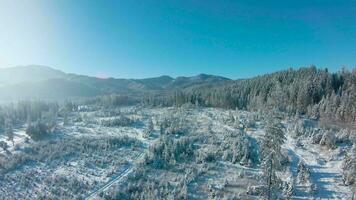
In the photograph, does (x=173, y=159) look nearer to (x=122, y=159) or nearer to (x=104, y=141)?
(x=122, y=159)

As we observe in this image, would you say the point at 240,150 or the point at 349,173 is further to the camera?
the point at 240,150

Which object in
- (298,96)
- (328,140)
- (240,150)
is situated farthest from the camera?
(298,96)

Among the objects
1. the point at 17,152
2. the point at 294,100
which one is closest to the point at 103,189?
the point at 17,152

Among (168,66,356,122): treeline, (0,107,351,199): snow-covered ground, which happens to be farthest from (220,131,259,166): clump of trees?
(168,66,356,122): treeline

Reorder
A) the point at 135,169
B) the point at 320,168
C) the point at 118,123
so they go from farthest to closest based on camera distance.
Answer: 1. the point at 118,123
2. the point at 135,169
3. the point at 320,168

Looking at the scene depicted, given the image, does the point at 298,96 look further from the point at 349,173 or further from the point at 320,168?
the point at 349,173

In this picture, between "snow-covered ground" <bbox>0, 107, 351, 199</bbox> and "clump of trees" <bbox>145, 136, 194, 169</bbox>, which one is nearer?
"snow-covered ground" <bbox>0, 107, 351, 199</bbox>

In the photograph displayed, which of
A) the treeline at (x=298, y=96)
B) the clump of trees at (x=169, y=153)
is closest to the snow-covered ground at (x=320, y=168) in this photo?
the treeline at (x=298, y=96)

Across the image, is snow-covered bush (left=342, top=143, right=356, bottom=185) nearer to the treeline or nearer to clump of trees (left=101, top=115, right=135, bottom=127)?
the treeline

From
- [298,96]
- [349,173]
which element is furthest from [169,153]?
[298,96]

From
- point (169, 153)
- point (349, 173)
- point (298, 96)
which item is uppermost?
point (298, 96)
